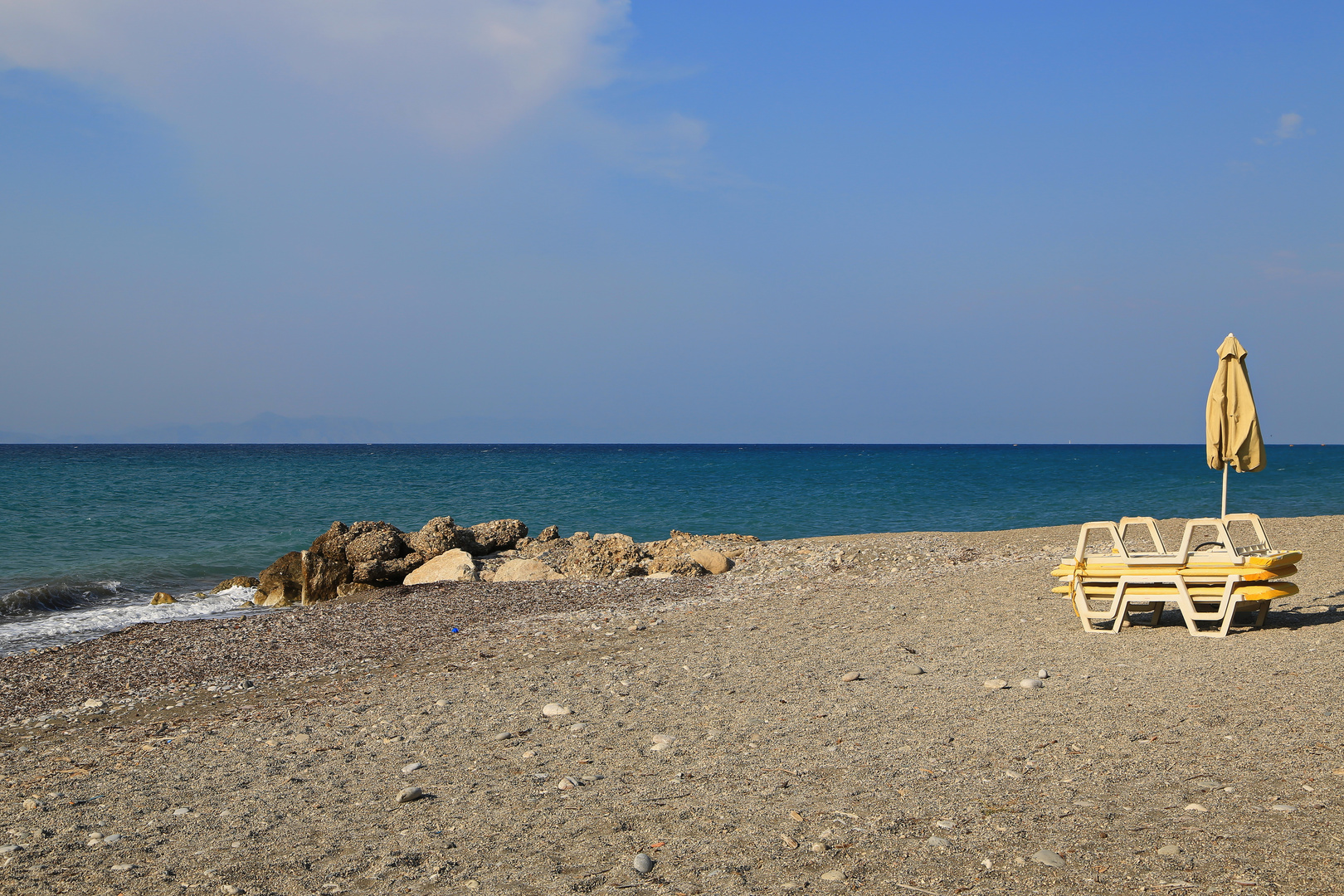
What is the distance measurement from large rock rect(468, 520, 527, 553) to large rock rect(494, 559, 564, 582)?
281 centimetres

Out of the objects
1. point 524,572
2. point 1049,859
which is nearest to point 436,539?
point 524,572

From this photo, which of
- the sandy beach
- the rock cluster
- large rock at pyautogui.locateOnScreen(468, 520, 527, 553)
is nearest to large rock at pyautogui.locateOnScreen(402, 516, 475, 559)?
the rock cluster

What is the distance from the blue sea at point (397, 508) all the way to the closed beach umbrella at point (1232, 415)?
14.7 m

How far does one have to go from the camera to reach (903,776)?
467 cm

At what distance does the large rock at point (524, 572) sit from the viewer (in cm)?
1514

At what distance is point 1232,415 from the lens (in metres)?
9.40

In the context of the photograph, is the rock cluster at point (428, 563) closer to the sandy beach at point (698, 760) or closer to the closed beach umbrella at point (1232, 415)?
the sandy beach at point (698, 760)

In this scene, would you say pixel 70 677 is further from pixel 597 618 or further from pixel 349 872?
pixel 349 872

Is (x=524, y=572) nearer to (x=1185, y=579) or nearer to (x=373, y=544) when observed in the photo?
(x=373, y=544)

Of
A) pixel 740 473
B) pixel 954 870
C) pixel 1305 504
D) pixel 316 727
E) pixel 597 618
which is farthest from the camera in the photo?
pixel 740 473

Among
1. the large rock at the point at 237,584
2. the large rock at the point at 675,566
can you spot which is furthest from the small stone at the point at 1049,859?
the large rock at the point at 237,584

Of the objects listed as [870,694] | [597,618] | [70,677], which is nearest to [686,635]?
[597,618]

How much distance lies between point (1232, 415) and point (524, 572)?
10.8m

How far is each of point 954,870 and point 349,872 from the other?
2.60m
